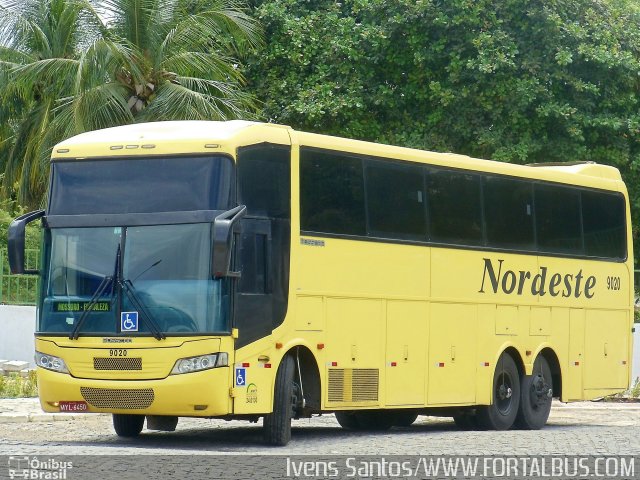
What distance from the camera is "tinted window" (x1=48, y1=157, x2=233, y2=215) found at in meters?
15.1

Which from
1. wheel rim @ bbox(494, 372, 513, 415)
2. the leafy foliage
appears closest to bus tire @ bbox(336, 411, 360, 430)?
wheel rim @ bbox(494, 372, 513, 415)

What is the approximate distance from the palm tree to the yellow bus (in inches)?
378

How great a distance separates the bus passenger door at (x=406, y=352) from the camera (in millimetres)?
17583

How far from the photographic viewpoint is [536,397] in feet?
67.2

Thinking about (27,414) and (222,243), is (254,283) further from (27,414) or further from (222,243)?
(27,414)

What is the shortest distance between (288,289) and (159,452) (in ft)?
8.61

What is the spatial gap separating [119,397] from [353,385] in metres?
3.19

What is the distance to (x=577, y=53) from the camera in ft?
100

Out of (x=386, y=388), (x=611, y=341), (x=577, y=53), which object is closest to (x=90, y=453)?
(x=386, y=388)

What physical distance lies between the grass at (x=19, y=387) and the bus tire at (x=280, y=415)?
828 centimetres

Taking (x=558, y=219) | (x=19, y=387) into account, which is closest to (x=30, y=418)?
→ (x=19, y=387)

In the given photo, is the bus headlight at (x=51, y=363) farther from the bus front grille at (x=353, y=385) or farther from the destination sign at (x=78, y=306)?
the bus front grille at (x=353, y=385)

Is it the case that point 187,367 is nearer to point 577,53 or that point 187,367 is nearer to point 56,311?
point 56,311

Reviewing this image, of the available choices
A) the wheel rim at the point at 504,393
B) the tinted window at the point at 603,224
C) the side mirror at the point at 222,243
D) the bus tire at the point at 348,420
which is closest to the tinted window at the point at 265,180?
the side mirror at the point at 222,243
